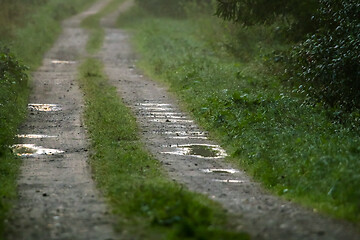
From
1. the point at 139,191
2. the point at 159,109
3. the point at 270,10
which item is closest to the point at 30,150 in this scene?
the point at 139,191

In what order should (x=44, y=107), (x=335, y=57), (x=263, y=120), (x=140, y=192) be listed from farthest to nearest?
(x=44, y=107) → (x=263, y=120) → (x=335, y=57) → (x=140, y=192)

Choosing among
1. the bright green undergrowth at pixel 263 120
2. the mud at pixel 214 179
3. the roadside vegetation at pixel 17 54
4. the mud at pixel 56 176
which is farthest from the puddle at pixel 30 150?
the bright green undergrowth at pixel 263 120

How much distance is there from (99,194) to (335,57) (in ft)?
19.7

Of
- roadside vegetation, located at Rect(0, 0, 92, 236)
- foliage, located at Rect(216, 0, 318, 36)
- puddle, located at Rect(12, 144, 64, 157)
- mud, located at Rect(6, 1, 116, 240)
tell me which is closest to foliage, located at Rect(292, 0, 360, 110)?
foliage, located at Rect(216, 0, 318, 36)

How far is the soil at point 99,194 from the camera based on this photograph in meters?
7.99

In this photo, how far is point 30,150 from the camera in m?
13.0

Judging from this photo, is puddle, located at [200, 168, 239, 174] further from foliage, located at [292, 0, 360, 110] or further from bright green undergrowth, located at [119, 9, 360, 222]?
foliage, located at [292, 0, 360, 110]

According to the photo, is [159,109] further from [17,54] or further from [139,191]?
[17,54]

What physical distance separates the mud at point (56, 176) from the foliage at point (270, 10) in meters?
5.06

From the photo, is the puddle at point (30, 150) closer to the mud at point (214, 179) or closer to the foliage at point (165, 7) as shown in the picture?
the mud at point (214, 179)

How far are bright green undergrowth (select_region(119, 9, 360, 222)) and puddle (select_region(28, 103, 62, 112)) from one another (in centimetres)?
363

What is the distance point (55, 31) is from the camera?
3784 cm

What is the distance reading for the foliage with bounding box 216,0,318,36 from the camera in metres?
17.7

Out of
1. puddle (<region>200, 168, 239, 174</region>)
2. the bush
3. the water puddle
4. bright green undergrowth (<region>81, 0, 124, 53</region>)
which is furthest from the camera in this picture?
bright green undergrowth (<region>81, 0, 124, 53</region>)
